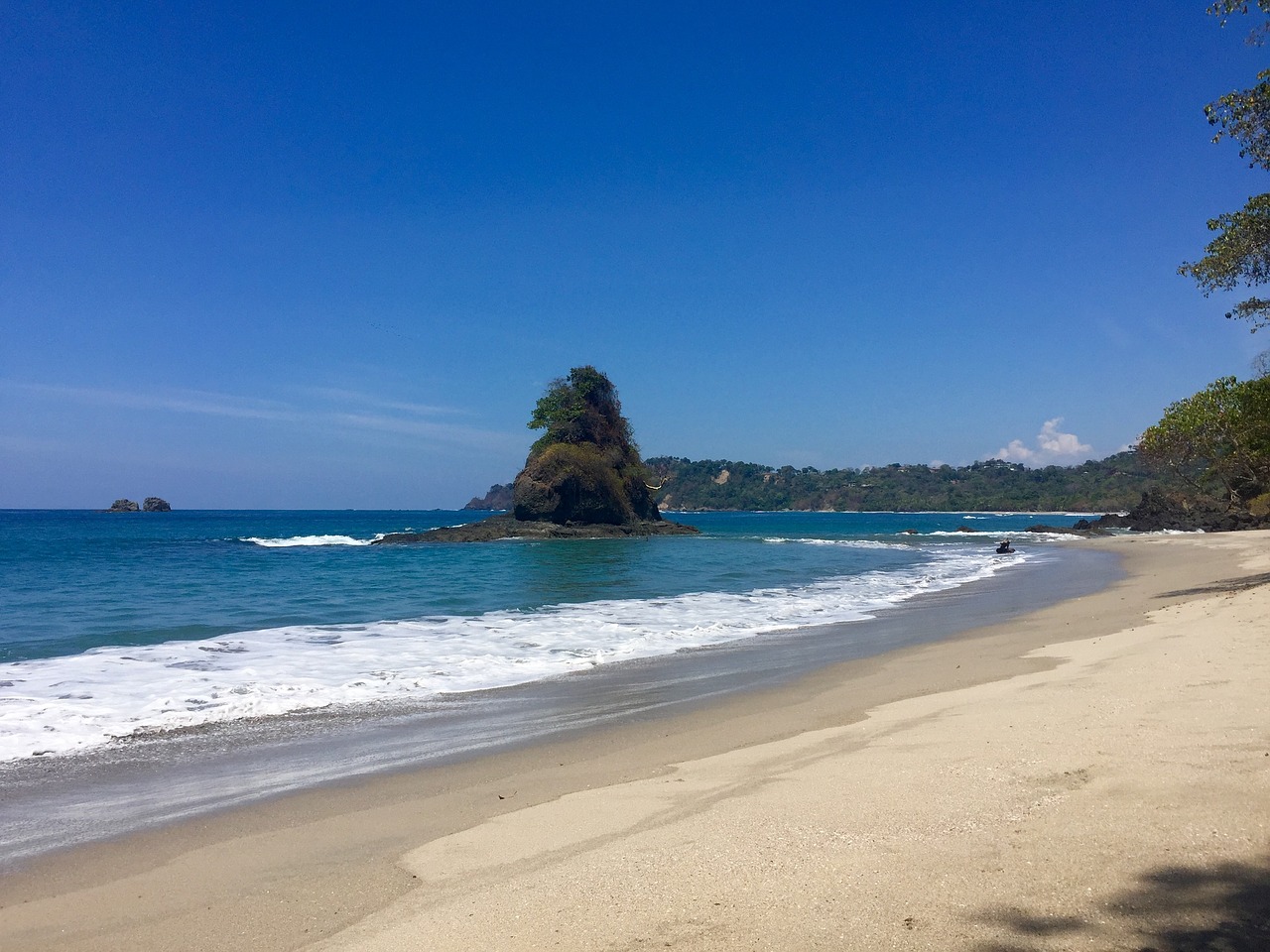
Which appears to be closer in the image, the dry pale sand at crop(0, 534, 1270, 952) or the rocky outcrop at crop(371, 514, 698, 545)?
the dry pale sand at crop(0, 534, 1270, 952)

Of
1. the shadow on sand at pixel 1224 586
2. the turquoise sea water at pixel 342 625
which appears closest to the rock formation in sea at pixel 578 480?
the turquoise sea water at pixel 342 625

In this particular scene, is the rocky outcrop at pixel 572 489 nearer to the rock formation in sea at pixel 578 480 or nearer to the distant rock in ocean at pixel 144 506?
the rock formation in sea at pixel 578 480

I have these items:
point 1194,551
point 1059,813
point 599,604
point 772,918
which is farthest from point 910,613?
point 1194,551

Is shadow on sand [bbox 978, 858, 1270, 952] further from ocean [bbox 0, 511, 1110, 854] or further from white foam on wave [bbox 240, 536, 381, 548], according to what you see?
white foam on wave [bbox 240, 536, 381, 548]

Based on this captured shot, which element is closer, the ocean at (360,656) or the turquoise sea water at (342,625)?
the ocean at (360,656)

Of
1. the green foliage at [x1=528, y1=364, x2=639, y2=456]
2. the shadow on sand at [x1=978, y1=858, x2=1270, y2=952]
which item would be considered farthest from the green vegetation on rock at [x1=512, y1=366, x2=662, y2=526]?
the shadow on sand at [x1=978, y1=858, x2=1270, y2=952]

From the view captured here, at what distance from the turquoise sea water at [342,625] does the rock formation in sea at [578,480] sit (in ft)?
102

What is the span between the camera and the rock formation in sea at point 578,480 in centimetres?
6397

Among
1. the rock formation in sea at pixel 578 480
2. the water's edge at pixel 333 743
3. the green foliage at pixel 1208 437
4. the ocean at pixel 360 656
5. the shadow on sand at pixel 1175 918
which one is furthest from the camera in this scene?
the rock formation in sea at pixel 578 480

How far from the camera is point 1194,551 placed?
3203 centimetres

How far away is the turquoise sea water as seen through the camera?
875 centimetres

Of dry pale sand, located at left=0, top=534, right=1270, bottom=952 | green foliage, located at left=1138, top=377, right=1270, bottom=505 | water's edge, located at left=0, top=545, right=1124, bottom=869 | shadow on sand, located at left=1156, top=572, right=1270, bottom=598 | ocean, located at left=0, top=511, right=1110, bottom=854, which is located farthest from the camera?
green foliage, located at left=1138, top=377, right=1270, bottom=505

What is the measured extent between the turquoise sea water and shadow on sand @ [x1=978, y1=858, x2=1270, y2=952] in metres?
7.46

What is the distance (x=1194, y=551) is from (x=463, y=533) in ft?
151
